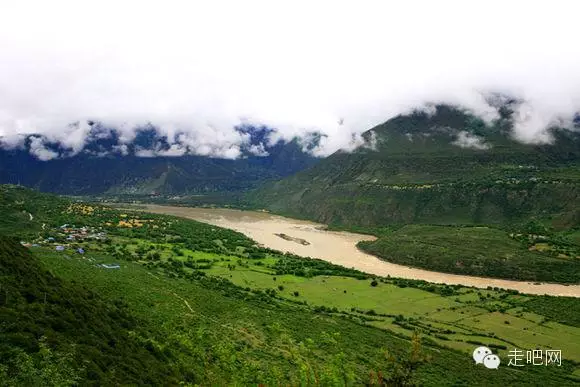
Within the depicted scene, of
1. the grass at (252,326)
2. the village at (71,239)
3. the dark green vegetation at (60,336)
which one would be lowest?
the grass at (252,326)

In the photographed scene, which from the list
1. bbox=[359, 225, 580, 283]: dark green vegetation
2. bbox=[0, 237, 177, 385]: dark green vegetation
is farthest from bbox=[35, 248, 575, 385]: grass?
bbox=[359, 225, 580, 283]: dark green vegetation

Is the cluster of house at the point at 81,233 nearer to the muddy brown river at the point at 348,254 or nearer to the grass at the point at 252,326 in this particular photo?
the grass at the point at 252,326

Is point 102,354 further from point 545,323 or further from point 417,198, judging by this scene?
point 417,198

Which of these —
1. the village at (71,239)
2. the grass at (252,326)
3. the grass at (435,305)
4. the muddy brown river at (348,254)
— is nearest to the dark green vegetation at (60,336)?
the grass at (252,326)

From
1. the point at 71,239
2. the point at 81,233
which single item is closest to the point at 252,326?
the point at 71,239

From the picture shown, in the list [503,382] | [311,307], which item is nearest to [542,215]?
[311,307]

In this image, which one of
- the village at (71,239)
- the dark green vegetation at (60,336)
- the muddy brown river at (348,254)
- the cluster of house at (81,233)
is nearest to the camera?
the dark green vegetation at (60,336)

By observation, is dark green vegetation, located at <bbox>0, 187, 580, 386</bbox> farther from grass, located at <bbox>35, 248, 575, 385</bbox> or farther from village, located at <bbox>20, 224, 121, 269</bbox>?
village, located at <bbox>20, 224, 121, 269</bbox>

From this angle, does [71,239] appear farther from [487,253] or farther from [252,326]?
[487,253]
